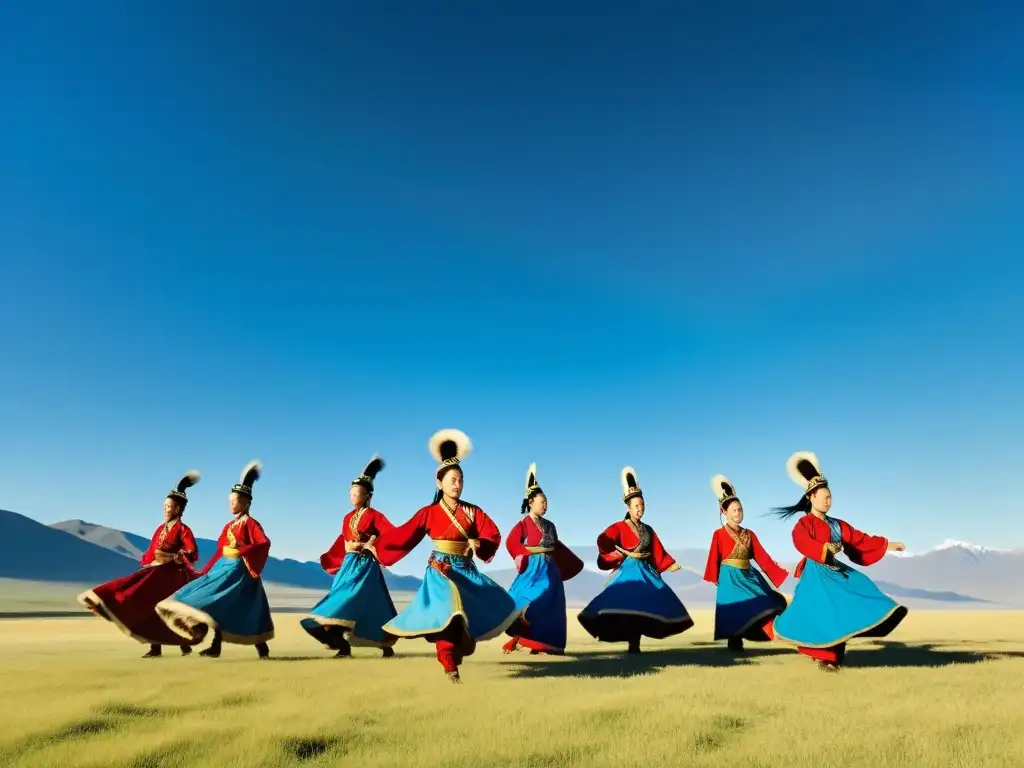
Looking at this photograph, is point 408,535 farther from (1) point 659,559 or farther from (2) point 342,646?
(1) point 659,559

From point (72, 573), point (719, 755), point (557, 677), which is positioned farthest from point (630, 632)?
point (72, 573)

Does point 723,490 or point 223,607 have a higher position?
point 723,490

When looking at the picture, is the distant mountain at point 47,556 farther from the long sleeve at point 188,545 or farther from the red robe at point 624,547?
the red robe at point 624,547

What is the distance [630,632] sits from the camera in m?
10.4

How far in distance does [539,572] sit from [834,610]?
4.28 metres

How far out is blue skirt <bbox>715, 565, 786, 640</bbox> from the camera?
1059 centimetres

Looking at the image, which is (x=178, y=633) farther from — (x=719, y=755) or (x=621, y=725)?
(x=719, y=755)

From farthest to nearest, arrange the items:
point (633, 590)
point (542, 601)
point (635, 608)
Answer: point (542, 601), point (633, 590), point (635, 608)

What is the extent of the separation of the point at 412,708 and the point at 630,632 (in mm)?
5393

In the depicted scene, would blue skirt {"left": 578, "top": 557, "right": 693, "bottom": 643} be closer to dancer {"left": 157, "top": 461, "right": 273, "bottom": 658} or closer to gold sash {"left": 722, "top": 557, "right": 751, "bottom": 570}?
gold sash {"left": 722, "top": 557, "right": 751, "bottom": 570}

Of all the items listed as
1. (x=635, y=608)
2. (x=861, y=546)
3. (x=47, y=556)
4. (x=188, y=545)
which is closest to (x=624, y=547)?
(x=635, y=608)

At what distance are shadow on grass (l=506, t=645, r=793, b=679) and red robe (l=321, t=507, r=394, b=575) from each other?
2.87 metres

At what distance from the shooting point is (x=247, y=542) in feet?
34.3

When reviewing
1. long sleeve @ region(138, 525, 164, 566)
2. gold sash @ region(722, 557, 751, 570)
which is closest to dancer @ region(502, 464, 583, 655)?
gold sash @ region(722, 557, 751, 570)
